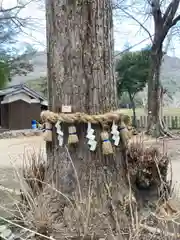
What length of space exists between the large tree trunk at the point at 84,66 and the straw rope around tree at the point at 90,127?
0.04m

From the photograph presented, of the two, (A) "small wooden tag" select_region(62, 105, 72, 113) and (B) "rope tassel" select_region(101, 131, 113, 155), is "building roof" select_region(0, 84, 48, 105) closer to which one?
(A) "small wooden tag" select_region(62, 105, 72, 113)

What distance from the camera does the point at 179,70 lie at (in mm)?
20719

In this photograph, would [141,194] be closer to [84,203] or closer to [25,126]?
[84,203]

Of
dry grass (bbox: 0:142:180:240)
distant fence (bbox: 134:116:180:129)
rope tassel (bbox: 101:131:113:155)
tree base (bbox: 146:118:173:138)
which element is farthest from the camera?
distant fence (bbox: 134:116:180:129)

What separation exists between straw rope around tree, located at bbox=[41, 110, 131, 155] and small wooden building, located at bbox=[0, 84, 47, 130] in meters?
13.1

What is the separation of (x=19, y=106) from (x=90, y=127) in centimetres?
1347

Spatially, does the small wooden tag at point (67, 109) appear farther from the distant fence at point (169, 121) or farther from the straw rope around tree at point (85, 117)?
the distant fence at point (169, 121)

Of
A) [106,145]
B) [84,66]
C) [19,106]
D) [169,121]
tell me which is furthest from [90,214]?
[169,121]

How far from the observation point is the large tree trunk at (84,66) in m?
1.85

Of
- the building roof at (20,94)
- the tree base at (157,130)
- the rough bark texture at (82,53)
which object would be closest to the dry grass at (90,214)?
the rough bark texture at (82,53)

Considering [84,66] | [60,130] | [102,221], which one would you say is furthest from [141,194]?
[84,66]

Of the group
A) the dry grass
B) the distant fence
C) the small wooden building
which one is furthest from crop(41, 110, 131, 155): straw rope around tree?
the distant fence

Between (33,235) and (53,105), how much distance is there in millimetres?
782

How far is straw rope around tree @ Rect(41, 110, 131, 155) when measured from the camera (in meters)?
1.85
